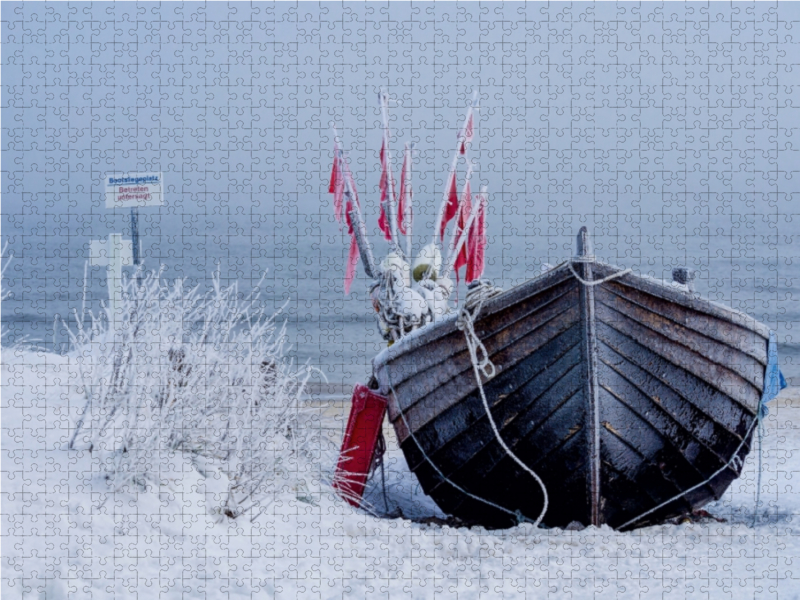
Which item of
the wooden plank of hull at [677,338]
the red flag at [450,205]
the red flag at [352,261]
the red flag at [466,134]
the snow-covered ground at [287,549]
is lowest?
the snow-covered ground at [287,549]

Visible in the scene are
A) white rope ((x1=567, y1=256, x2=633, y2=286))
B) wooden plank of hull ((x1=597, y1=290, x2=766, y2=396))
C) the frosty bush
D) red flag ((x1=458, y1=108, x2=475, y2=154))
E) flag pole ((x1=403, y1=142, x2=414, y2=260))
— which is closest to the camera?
the frosty bush

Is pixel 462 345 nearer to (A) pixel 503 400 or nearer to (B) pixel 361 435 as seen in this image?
(A) pixel 503 400

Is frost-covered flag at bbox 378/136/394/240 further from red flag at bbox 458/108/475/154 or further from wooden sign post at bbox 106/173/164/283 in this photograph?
wooden sign post at bbox 106/173/164/283

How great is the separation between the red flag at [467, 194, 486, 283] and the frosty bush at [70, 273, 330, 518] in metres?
2.89

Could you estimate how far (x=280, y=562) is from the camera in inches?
205

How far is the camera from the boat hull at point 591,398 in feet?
20.5

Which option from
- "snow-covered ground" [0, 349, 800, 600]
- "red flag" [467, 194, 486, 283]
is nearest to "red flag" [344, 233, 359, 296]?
"red flag" [467, 194, 486, 283]

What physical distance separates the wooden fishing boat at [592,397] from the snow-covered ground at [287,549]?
1.09ft

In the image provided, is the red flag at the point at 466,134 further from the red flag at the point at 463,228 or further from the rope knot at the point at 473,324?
the rope knot at the point at 473,324

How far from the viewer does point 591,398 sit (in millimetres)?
6309

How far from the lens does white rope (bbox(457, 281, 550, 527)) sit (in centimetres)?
644

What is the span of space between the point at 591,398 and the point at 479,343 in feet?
2.60

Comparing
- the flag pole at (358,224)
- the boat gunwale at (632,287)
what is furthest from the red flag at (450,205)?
the boat gunwale at (632,287)

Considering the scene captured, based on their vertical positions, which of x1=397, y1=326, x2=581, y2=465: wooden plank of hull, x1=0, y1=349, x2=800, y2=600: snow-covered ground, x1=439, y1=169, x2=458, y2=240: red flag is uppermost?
x1=439, y1=169, x2=458, y2=240: red flag
